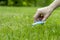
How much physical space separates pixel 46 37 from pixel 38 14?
17.9 inches

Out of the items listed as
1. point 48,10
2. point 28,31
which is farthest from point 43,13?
point 28,31

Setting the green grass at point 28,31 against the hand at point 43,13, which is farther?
the hand at point 43,13

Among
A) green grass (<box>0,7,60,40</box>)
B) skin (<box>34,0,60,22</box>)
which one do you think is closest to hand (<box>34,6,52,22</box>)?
skin (<box>34,0,60,22</box>)

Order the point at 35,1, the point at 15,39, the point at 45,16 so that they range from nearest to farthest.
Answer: the point at 15,39 → the point at 45,16 → the point at 35,1

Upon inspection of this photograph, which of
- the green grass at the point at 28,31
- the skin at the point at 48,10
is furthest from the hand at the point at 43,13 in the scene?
the green grass at the point at 28,31

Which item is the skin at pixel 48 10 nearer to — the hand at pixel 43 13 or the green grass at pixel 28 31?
the hand at pixel 43 13

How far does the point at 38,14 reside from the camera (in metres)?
3.79

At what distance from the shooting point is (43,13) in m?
3.74

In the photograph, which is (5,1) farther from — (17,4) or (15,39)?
(15,39)

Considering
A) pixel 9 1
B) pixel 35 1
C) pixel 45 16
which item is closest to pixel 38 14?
pixel 45 16

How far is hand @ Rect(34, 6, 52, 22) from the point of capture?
3.71m

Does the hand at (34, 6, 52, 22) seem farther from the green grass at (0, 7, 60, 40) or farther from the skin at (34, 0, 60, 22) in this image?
the green grass at (0, 7, 60, 40)

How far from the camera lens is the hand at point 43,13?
371 centimetres

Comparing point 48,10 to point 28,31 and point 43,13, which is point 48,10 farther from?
point 28,31
